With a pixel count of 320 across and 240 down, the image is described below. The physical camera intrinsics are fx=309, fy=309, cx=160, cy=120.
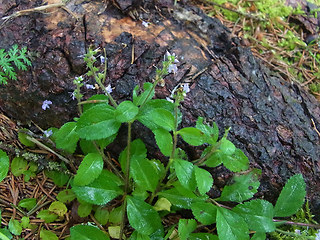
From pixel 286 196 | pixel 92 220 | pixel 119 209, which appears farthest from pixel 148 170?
pixel 286 196

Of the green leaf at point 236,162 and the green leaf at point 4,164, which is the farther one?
the green leaf at point 4,164

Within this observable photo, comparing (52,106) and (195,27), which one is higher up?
(195,27)

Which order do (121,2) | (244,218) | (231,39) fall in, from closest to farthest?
(244,218) → (121,2) → (231,39)

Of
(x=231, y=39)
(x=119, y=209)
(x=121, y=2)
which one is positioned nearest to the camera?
(x=119, y=209)

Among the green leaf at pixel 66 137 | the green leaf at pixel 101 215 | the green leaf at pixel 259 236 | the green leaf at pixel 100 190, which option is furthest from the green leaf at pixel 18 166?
the green leaf at pixel 259 236

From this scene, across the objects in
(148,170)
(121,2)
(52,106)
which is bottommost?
(148,170)

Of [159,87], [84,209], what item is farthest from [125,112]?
[84,209]

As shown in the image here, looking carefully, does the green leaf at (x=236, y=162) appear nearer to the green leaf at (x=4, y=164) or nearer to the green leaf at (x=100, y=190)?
the green leaf at (x=100, y=190)

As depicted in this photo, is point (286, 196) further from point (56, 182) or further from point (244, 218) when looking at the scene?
point (56, 182)
